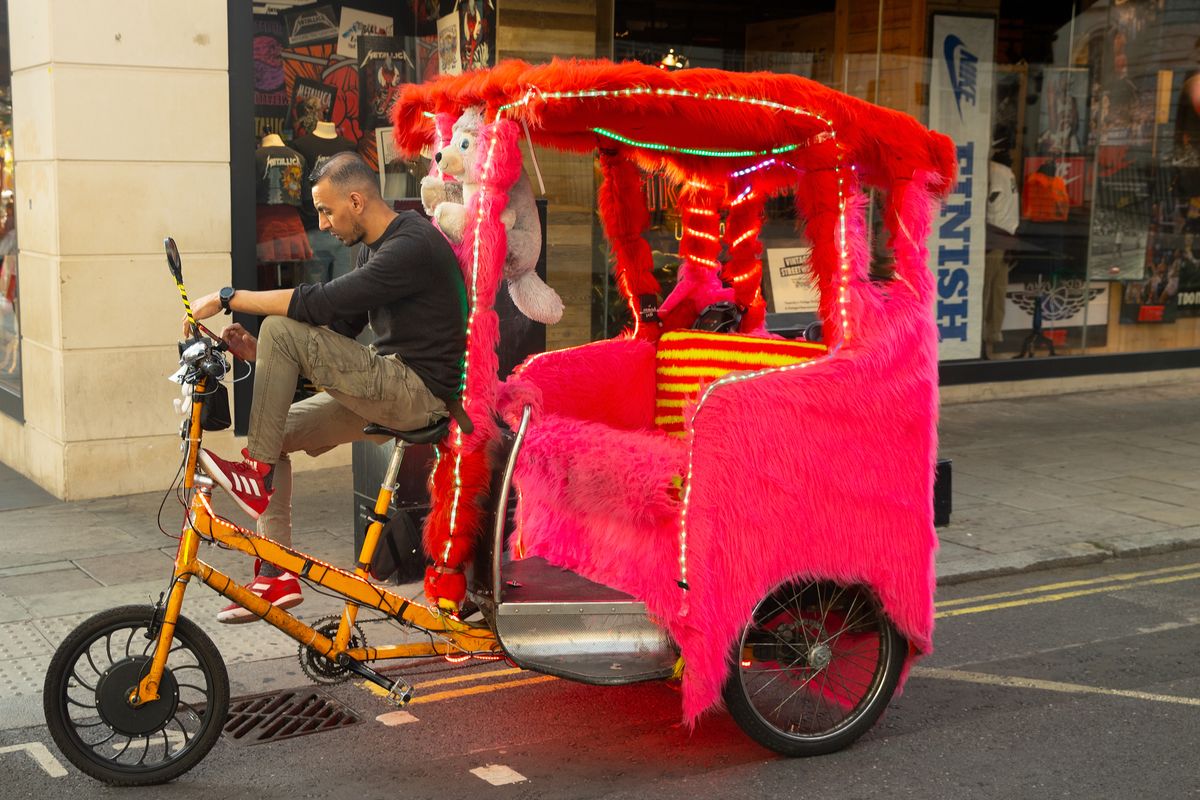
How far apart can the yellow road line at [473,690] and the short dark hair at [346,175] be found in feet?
6.39

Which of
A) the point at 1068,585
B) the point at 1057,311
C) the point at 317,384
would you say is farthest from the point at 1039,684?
the point at 1057,311

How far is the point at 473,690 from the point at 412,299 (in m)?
1.67

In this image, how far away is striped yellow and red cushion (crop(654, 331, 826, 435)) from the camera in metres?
5.51

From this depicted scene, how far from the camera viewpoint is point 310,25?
9.41 metres

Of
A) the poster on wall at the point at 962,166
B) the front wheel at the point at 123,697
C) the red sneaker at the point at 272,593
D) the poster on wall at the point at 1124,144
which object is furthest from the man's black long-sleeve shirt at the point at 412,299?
the poster on wall at the point at 1124,144

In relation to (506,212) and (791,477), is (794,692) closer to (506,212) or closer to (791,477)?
(791,477)

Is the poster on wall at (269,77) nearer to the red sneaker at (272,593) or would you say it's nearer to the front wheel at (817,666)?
the red sneaker at (272,593)

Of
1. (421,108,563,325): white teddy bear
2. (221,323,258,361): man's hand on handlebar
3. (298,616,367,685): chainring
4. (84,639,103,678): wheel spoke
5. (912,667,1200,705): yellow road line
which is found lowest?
(912,667,1200,705): yellow road line

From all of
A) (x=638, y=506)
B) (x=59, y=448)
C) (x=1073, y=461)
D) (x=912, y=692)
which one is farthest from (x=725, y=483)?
(x=1073, y=461)

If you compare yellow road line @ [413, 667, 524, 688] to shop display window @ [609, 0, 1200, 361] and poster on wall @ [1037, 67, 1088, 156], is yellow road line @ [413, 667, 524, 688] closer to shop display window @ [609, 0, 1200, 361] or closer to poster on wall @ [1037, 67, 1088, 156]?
shop display window @ [609, 0, 1200, 361]

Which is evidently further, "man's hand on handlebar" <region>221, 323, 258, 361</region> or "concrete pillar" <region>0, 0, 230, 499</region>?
"concrete pillar" <region>0, 0, 230, 499</region>

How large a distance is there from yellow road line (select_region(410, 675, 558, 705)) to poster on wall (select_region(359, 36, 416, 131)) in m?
5.52

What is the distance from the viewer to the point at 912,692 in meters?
5.40

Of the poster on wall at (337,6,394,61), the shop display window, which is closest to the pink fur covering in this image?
the poster on wall at (337,6,394,61)
